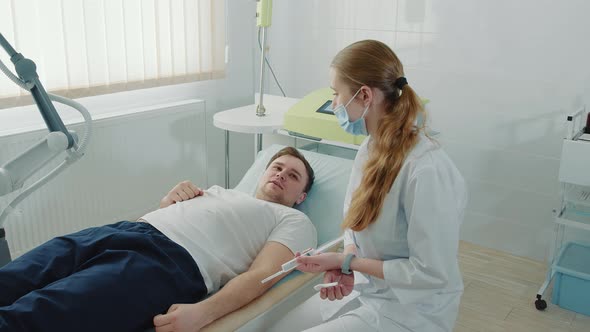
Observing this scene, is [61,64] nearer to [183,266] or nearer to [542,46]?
[183,266]

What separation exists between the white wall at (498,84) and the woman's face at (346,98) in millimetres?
1707

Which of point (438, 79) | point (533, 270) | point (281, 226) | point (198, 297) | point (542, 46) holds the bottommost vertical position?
point (533, 270)

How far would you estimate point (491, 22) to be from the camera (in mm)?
2912

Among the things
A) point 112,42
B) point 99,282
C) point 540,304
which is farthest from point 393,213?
point 112,42

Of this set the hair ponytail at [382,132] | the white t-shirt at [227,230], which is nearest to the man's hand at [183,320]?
the white t-shirt at [227,230]

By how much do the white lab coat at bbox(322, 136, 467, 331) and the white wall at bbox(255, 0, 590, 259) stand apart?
1.62m

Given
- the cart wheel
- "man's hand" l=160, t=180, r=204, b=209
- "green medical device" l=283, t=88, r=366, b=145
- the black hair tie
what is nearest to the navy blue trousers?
"man's hand" l=160, t=180, r=204, b=209

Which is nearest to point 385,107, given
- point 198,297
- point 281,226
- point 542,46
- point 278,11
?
point 281,226

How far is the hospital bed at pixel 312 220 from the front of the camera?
169 cm

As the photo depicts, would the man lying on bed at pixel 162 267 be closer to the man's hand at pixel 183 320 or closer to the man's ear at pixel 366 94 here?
the man's hand at pixel 183 320

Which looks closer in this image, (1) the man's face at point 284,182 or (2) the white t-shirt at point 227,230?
(2) the white t-shirt at point 227,230

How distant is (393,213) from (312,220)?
35.7 inches

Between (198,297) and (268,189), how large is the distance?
1.95 ft

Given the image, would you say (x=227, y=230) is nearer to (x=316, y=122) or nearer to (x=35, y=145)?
(x=35, y=145)
